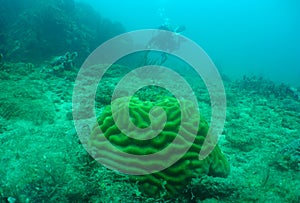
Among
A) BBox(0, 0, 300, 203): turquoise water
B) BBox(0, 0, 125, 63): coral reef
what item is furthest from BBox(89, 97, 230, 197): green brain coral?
BBox(0, 0, 125, 63): coral reef

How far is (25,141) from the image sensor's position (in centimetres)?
431

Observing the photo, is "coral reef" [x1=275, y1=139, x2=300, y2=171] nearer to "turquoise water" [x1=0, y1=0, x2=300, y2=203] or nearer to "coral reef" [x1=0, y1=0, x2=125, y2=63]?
"turquoise water" [x1=0, y1=0, x2=300, y2=203]

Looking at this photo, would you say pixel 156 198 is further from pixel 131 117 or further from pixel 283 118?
pixel 283 118

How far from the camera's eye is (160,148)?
3719 millimetres

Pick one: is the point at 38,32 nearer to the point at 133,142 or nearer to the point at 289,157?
the point at 133,142

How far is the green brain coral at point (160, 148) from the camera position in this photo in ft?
11.4

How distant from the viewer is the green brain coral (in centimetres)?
347

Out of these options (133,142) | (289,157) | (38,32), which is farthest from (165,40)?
(133,142)

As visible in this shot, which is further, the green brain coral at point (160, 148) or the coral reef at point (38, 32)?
the coral reef at point (38, 32)

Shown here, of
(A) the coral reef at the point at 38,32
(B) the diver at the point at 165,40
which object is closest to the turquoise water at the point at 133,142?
(A) the coral reef at the point at 38,32

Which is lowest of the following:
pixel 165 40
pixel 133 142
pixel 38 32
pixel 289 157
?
pixel 133 142

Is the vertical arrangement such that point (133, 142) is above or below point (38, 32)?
below

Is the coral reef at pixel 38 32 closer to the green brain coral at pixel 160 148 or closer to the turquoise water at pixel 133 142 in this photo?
the turquoise water at pixel 133 142

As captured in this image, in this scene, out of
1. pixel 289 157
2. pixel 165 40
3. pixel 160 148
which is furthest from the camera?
pixel 165 40
